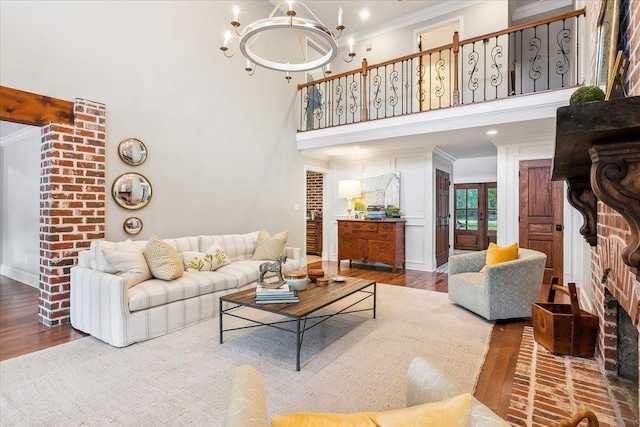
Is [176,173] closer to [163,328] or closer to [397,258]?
[163,328]

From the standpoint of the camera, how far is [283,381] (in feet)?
7.08

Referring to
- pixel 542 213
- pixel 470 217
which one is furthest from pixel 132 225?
pixel 470 217

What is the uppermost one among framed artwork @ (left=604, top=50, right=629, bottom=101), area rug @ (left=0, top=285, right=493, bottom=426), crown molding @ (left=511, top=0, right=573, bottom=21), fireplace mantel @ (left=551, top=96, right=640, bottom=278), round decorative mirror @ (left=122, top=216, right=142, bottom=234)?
crown molding @ (left=511, top=0, right=573, bottom=21)

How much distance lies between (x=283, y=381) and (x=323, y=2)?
621 cm

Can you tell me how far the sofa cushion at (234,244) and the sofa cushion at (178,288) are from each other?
70cm

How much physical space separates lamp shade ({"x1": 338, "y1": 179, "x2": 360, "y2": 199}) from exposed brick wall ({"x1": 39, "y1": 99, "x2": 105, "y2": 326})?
4.21 metres

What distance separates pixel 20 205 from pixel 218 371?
515 centimetres

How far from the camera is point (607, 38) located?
78.9 inches

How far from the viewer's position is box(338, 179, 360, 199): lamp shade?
6539 millimetres

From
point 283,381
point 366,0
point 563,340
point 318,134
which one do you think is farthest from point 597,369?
point 366,0

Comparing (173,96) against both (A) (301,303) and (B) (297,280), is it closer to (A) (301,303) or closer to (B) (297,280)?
(B) (297,280)

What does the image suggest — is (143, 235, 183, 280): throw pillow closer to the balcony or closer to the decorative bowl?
the decorative bowl

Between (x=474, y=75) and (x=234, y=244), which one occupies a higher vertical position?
(x=474, y=75)

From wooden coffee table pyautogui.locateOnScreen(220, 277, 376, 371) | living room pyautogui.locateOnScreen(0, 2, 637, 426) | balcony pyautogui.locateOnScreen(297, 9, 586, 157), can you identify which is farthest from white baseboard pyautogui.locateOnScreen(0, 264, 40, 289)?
balcony pyautogui.locateOnScreen(297, 9, 586, 157)
